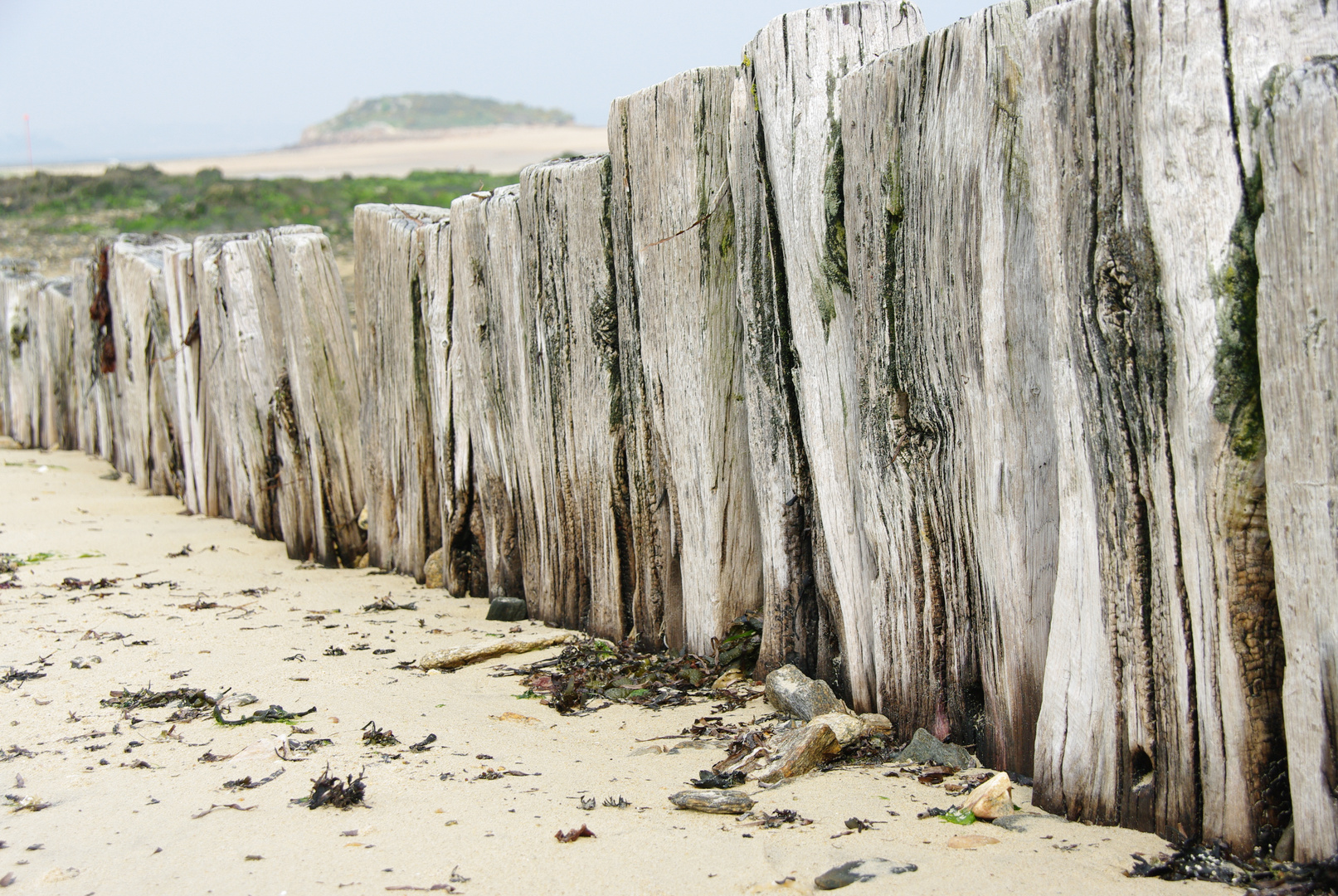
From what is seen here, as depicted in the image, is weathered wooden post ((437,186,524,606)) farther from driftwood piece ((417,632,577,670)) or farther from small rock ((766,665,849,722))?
small rock ((766,665,849,722))

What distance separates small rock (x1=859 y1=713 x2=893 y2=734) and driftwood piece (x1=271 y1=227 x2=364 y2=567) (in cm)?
321

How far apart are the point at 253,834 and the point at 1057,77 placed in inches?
92.3

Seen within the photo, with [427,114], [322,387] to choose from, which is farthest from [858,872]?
[427,114]

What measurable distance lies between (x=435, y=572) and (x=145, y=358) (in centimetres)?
342

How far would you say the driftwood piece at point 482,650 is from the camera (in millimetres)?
3652

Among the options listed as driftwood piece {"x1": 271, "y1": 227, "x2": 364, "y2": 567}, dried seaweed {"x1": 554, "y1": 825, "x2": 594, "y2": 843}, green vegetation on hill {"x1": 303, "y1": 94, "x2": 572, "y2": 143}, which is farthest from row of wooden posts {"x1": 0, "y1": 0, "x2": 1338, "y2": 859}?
green vegetation on hill {"x1": 303, "y1": 94, "x2": 572, "y2": 143}

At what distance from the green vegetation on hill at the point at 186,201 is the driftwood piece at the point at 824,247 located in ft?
61.7

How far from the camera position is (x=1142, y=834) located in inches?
85.1

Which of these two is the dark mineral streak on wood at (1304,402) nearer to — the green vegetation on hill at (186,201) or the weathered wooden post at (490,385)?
the weathered wooden post at (490,385)

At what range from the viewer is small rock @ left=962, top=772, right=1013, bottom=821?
2.33 metres

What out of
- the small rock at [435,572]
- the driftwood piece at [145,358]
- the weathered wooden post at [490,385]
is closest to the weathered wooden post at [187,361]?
the driftwood piece at [145,358]

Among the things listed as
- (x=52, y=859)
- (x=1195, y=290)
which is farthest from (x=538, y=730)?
(x=1195, y=290)

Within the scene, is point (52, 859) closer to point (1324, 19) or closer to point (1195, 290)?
point (1195, 290)

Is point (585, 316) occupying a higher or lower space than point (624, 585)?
higher
